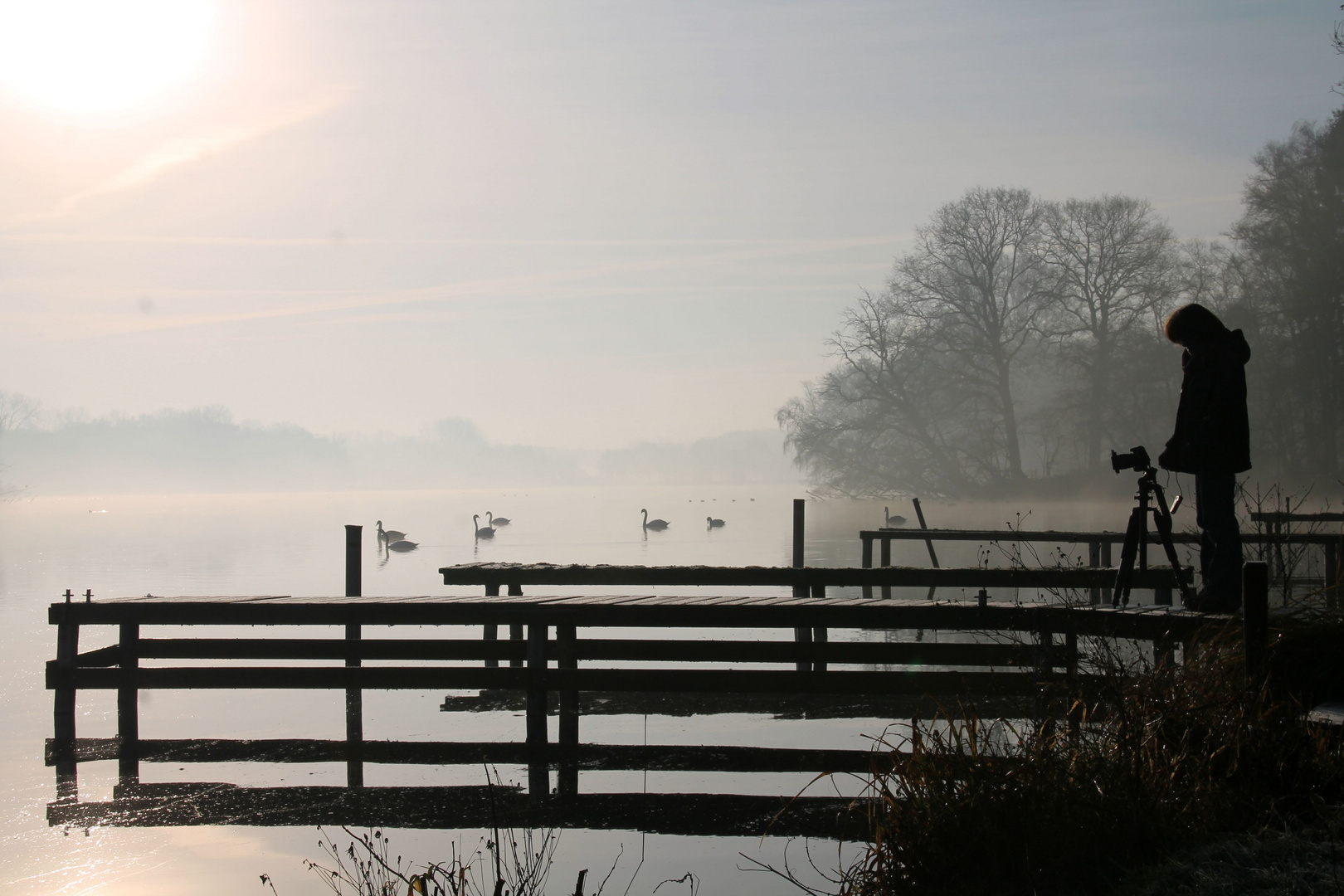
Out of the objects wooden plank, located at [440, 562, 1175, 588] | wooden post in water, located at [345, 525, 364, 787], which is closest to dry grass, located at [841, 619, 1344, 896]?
wooden post in water, located at [345, 525, 364, 787]

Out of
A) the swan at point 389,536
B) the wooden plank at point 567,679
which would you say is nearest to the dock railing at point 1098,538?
the wooden plank at point 567,679

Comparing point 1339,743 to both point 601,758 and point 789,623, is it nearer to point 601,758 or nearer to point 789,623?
point 789,623

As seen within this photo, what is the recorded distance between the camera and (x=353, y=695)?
12.9 meters

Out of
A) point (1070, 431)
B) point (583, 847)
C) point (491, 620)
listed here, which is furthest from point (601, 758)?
point (1070, 431)

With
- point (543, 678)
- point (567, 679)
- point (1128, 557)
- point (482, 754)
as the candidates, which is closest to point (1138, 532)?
point (1128, 557)

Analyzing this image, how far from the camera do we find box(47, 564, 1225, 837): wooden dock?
26.0 ft

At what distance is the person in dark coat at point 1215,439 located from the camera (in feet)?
26.9

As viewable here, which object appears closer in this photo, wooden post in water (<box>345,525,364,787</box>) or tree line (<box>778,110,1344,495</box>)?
wooden post in water (<box>345,525,364,787</box>)

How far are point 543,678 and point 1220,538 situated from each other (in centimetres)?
512

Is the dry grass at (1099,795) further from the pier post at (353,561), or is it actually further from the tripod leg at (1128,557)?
the pier post at (353,561)

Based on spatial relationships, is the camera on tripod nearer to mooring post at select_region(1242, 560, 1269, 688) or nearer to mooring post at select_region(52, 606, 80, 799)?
mooring post at select_region(1242, 560, 1269, 688)

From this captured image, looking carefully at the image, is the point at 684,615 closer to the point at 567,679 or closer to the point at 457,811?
the point at 567,679

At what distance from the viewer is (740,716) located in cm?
1138

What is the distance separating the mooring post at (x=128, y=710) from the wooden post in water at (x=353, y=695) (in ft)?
5.25
